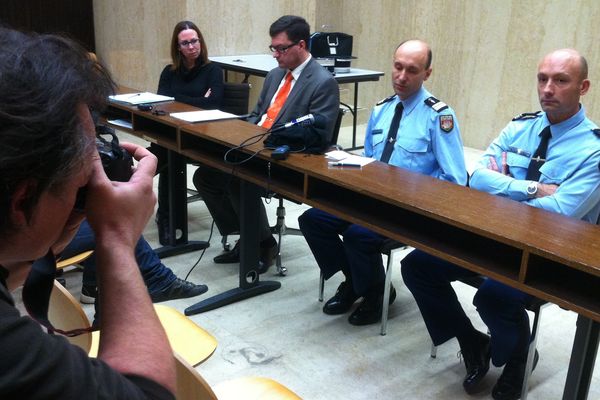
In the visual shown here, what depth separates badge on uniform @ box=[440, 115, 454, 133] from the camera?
2799 mm

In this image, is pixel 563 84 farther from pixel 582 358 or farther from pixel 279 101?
pixel 279 101

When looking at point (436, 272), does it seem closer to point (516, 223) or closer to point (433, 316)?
point (433, 316)

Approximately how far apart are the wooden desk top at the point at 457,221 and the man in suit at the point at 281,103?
1.37 ft

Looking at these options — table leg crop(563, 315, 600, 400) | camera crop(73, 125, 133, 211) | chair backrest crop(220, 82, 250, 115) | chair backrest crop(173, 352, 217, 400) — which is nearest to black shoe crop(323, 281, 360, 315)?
table leg crop(563, 315, 600, 400)

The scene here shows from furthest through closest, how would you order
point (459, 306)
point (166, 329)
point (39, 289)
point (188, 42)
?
point (188, 42)
point (459, 306)
point (166, 329)
point (39, 289)

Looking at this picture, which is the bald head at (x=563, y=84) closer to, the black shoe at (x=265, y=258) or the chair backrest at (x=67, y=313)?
the black shoe at (x=265, y=258)

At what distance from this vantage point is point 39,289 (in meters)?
0.92

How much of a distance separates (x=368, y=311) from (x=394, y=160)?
27.0 inches

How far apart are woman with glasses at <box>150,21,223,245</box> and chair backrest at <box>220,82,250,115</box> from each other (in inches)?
3.0

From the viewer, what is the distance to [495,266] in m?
1.93

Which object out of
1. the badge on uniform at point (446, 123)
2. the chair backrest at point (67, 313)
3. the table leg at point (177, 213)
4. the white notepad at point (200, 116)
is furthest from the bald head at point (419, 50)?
the chair backrest at point (67, 313)

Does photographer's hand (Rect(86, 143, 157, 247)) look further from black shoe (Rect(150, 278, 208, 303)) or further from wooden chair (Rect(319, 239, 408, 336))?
black shoe (Rect(150, 278, 208, 303))

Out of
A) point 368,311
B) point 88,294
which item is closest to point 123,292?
point 368,311

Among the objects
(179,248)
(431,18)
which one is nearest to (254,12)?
(431,18)
